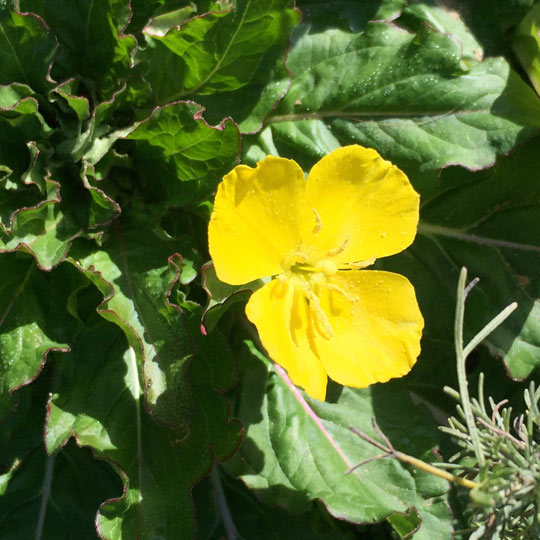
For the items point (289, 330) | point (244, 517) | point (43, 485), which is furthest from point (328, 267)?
point (43, 485)

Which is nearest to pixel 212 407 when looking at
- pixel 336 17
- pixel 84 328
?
pixel 84 328

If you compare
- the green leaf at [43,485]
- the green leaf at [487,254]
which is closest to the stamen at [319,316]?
the green leaf at [487,254]

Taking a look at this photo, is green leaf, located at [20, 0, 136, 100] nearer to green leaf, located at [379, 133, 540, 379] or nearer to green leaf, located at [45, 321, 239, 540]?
green leaf, located at [45, 321, 239, 540]

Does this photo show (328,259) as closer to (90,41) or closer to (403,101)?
(403,101)

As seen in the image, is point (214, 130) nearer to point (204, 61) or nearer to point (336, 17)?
point (204, 61)

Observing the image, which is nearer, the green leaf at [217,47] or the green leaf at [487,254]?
the green leaf at [217,47]

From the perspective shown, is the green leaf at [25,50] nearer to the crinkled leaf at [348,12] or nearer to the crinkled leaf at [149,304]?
the crinkled leaf at [149,304]
